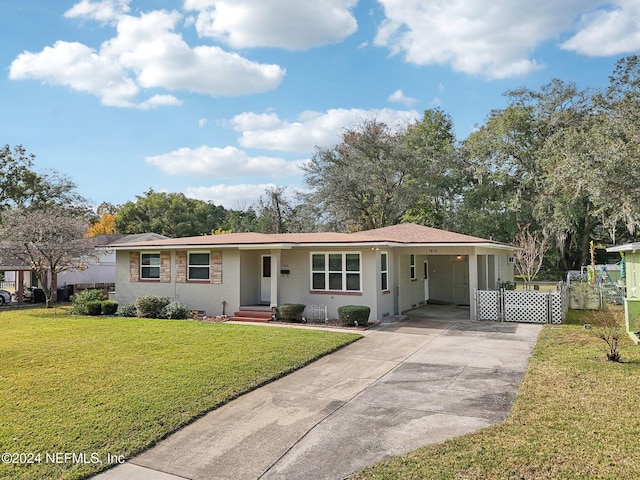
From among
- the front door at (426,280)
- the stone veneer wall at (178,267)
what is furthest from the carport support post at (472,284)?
the stone veneer wall at (178,267)

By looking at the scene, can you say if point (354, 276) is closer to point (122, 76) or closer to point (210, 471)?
point (122, 76)

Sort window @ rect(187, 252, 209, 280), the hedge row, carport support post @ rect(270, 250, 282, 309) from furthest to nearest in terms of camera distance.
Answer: window @ rect(187, 252, 209, 280) → the hedge row → carport support post @ rect(270, 250, 282, 309)

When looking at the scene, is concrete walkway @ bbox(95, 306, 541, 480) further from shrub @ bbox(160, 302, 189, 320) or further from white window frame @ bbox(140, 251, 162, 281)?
white window frame @ bbox(140, 251, 162, 281)

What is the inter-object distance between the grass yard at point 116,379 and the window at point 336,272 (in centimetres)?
281

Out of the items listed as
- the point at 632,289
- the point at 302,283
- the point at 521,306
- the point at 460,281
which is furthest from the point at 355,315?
the point at 632,289

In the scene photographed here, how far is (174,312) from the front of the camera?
15297mm

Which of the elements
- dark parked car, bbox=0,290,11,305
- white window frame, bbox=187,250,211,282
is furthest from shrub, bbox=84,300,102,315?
dark parked car, bbox=0,290,11,305

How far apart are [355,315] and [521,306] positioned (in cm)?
546

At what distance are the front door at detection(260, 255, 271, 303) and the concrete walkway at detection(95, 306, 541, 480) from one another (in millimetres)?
7040

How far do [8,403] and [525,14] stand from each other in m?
13.4

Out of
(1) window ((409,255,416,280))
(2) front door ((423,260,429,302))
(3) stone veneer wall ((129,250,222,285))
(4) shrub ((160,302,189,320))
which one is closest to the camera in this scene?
(4) shrub ((160,302,189,320))

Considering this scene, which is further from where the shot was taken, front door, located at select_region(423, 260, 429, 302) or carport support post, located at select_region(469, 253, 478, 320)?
front door, located at select_region(423, 260, 429, 302)

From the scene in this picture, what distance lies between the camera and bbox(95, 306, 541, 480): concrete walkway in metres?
4.47

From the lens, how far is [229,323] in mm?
14148
